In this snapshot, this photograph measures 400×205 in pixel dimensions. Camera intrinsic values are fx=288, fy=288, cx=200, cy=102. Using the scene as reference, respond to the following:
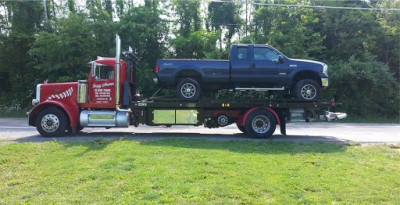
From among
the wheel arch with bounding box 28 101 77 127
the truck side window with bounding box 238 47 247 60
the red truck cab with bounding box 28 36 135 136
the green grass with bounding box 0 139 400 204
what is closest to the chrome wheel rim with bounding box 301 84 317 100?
the truck side window with bounding box 238 47 247 60

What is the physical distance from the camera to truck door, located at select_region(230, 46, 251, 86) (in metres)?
9.60

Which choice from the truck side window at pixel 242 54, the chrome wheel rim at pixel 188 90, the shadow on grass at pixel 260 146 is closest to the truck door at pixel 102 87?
the chrome wheel rim at pixel 188 90

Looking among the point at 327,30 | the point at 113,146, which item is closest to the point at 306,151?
the point at 113,146

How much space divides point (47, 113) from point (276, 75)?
25.3ft

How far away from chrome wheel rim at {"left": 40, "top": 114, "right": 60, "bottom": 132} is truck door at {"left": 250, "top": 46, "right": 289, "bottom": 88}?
6632 millimetres

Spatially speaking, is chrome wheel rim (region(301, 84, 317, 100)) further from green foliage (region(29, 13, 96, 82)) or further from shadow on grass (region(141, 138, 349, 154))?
green foliage (region(29, 13, 96, 82))

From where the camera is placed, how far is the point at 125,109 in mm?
9734

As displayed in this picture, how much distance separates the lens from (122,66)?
9.92 meters

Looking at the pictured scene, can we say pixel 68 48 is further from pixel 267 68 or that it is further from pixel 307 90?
pixel 307 90

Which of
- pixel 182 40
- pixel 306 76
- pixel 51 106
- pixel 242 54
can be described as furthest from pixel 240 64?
pixel 182 40

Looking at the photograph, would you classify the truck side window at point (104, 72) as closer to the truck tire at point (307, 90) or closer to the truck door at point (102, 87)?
the truck door at point (102, 87)

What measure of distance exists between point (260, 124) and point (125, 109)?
4.59m

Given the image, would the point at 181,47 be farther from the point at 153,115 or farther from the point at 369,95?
the point at 369,95

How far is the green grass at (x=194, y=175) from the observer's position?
3887mm
